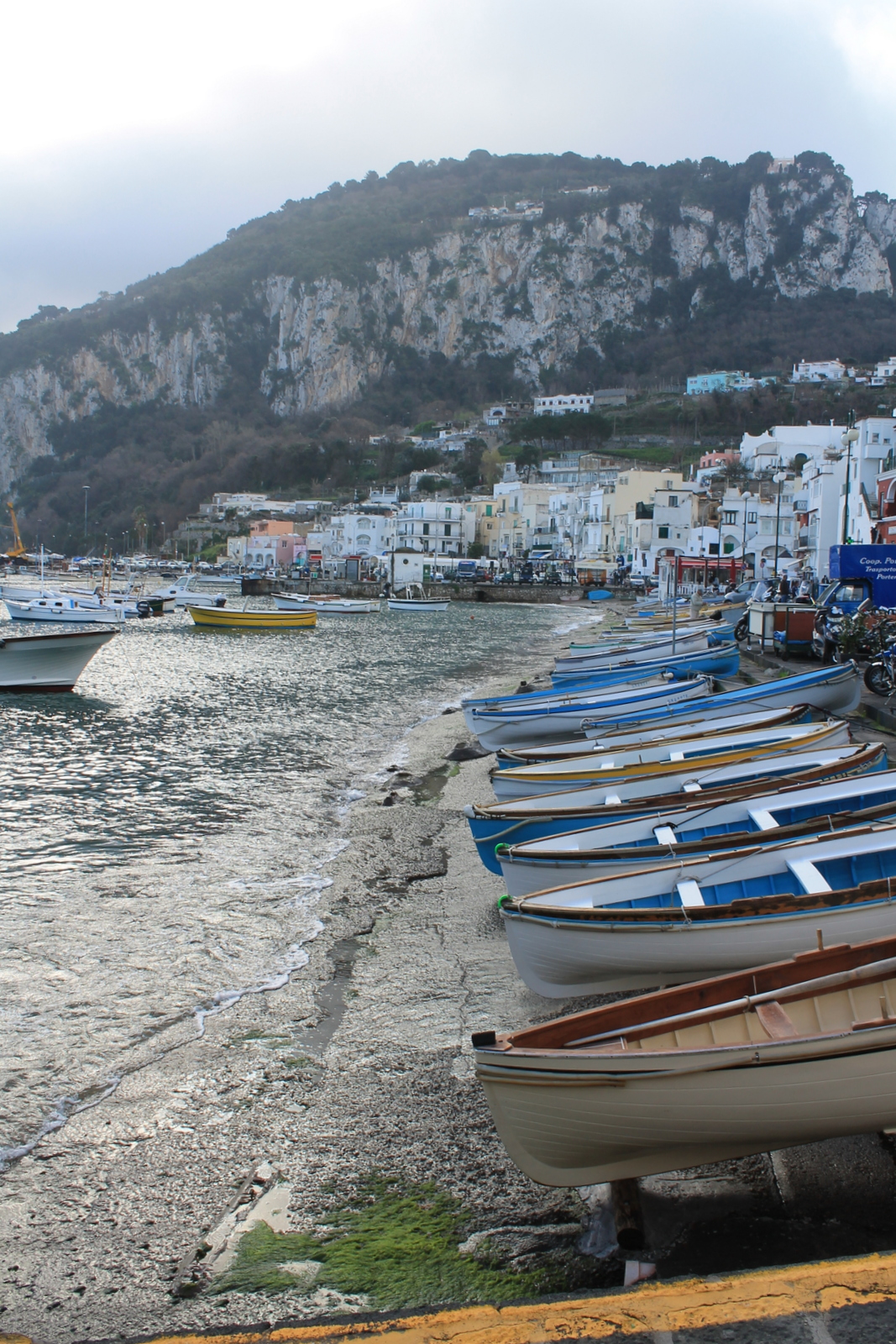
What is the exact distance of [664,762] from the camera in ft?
33.2

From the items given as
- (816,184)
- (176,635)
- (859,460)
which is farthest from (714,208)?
(176,635)

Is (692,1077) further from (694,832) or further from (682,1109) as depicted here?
(694,832)

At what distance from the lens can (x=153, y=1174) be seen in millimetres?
4840

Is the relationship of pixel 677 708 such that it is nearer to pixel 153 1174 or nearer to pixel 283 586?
pixel 153 1174

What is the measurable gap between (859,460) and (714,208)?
159 meters

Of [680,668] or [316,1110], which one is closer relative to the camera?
[316,1110]

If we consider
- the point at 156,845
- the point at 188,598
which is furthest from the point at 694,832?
the point at 188,598

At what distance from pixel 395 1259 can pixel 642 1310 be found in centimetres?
142

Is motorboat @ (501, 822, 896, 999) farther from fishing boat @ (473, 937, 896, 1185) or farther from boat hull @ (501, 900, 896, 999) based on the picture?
fishing boat @ (473, 937, 896, 1185)

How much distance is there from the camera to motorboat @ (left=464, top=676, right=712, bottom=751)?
1523 centimetres

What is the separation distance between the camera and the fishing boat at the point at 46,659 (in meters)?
24.7

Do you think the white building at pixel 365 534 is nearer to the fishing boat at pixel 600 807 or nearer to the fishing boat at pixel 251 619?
the fishing boat at pixel 251 619

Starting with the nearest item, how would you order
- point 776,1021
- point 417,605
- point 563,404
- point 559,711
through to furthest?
point 776,1021
point 559,711
point 417,605
point 563,404

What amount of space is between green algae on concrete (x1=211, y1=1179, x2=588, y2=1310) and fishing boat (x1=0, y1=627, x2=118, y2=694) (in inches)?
902
